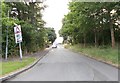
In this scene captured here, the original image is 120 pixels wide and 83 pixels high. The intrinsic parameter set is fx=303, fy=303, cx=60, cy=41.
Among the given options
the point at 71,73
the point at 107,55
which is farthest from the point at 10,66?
the point at 107,55

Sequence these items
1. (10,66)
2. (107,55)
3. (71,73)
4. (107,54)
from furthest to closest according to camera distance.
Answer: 1. (107,54)
2. (107,55)
3. (10,66)
4. (71,73)

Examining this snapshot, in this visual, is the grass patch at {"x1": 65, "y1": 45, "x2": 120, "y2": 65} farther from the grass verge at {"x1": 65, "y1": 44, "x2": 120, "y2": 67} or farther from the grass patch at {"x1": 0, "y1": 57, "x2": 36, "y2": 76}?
the grass patch at {"x1": 0, "y1": 57, "x2": 36, "y2": 76}

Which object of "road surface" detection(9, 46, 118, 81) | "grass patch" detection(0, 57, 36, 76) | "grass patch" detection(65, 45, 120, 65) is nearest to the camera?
"road surface" detection(9, 46, 118, 81)

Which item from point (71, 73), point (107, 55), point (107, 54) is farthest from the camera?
point (107, 54)

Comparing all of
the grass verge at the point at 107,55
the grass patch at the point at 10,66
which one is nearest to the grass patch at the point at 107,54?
the grass verge at the point at 107,55

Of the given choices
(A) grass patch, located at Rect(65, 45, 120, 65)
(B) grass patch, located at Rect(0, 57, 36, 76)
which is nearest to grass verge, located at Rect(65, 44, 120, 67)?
(A) grass patch, located at Rect(65, 45, 120, 65)

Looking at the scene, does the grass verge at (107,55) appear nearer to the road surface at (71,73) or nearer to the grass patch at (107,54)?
the grass patch at (107,54)

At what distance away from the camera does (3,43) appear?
36969mm

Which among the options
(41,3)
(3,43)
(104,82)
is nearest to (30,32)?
(3,43)

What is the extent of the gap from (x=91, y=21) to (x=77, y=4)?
11.3 feet

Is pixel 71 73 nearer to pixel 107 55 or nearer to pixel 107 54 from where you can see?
pixel 107 55

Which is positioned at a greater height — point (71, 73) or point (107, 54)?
point (107, 54)

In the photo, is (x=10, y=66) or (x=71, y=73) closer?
(x=71, y=73)

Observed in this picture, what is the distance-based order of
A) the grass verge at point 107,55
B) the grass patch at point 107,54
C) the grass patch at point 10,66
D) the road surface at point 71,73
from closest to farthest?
1. the road surface at point 71,73
2. the grass patch at point 10,66
3. the grass verge at point 107,55
4. the grass patch at point 107,54
